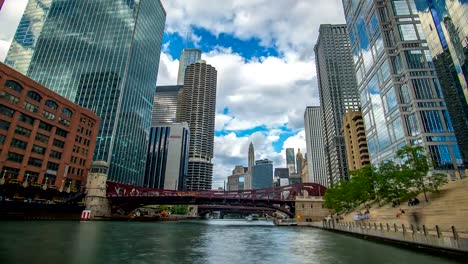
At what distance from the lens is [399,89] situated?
95625 millimetres

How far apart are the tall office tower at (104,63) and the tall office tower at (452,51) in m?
A: 128

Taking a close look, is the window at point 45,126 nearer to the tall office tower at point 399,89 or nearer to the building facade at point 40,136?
the building facade at point 40,136

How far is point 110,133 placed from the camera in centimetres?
12781

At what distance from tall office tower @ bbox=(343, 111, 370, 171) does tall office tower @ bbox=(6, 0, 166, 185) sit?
118 m

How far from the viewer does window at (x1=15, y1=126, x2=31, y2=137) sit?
70.8m

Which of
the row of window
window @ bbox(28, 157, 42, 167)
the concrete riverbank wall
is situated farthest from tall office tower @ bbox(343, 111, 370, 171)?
window @ bbox(28, 157, 42, 167)

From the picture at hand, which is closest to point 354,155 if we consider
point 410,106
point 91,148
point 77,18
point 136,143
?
point 410,106

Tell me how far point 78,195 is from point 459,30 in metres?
113

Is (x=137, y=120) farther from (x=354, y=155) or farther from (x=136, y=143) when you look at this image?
(x=354, y=155)

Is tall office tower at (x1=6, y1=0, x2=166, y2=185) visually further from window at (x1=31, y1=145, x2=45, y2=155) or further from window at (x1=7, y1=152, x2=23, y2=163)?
window at (x1=7, y1=152, x2=23, y2=163)

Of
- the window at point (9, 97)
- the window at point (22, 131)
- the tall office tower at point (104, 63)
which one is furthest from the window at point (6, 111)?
the tall office tower at point (104, 63)

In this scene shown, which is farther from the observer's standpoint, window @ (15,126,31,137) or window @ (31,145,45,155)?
window @ (31,145,45,155)

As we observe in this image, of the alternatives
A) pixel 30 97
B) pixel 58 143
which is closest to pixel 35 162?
→ pixel 58 143

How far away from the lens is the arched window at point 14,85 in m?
69.3
